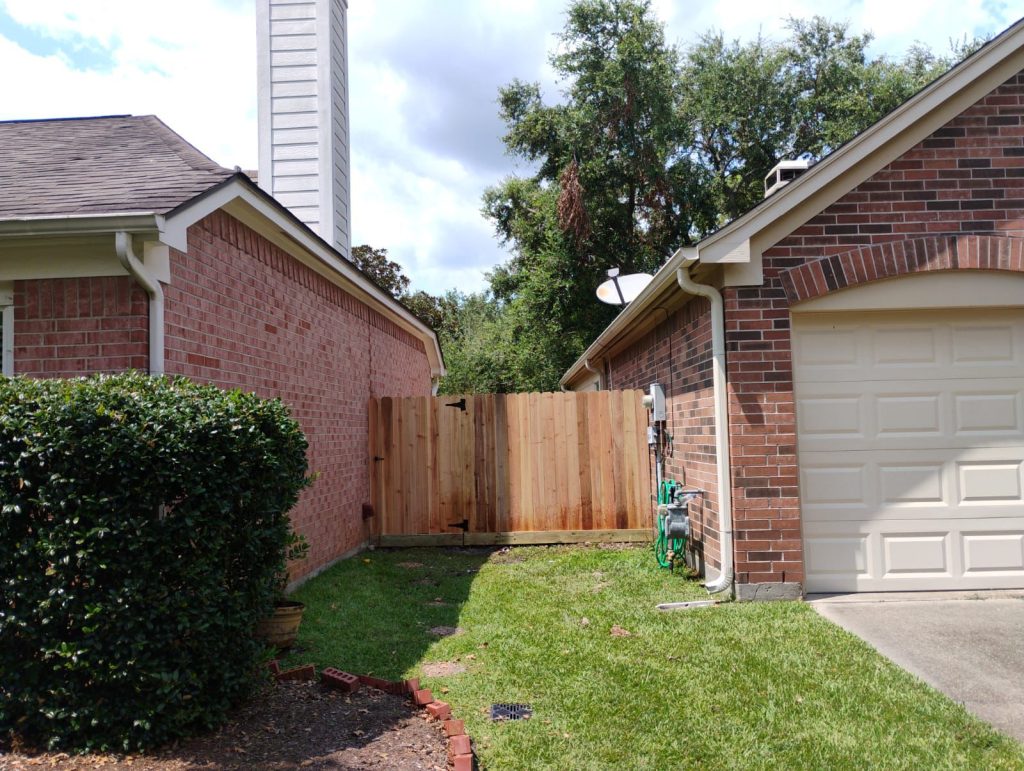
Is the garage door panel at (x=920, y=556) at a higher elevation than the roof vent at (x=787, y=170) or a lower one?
lower

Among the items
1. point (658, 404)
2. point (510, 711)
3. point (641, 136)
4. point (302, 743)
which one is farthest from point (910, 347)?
point (641, 136)

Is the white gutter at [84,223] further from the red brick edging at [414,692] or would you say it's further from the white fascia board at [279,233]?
the red brick edging at [414,692]

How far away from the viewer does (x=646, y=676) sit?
4570 mm

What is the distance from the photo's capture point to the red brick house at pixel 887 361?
6109mm

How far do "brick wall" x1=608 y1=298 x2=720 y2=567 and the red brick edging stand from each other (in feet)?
10.4

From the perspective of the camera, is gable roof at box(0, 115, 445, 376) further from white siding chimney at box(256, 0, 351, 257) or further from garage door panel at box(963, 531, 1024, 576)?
garage door panel at box(963, 531, 1024, 576)

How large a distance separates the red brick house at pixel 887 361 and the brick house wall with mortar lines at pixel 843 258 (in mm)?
11

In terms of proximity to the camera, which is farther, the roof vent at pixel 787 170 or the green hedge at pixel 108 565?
the roof vent at pixel 787 170

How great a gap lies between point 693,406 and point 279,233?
13.4ft

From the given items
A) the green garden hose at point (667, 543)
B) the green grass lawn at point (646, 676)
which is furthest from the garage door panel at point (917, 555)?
the green garden hose at point (667, 543)

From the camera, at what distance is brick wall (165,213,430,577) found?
5.44m

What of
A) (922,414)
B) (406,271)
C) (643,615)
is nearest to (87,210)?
(643,615)

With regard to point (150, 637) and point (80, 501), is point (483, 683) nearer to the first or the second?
point (150, 637)

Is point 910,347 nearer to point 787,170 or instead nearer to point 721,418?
point 721,418
